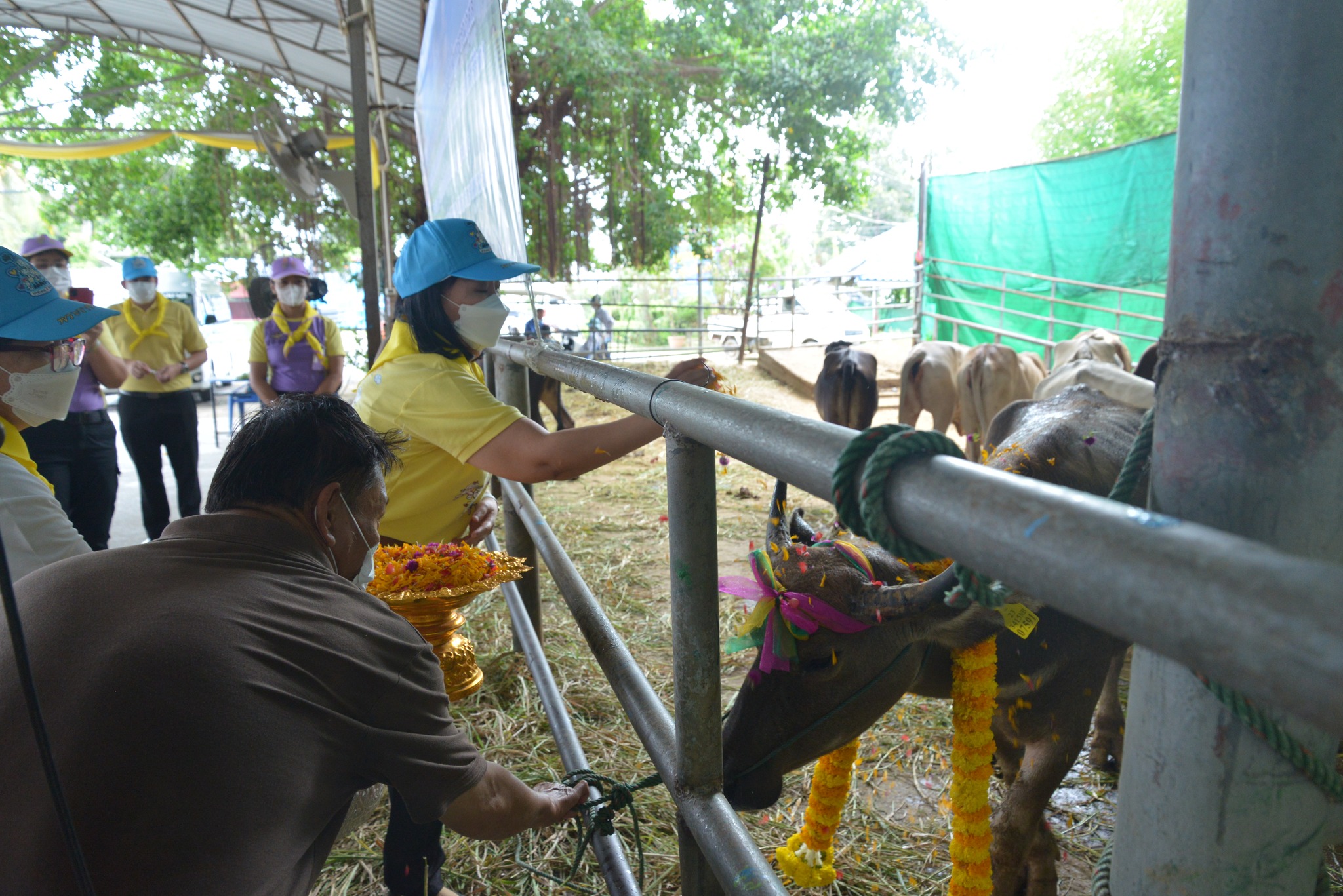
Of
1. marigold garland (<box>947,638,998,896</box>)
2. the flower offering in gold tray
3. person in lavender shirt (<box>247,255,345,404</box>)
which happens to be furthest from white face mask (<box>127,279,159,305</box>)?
marigold garland (<box>947,638,998,896</box>)

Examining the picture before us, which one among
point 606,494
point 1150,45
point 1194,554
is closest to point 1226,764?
point 1194,554

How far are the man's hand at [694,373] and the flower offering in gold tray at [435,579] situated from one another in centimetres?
82

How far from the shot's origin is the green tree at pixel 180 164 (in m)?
12.6

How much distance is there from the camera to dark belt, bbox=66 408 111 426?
3.89 meters

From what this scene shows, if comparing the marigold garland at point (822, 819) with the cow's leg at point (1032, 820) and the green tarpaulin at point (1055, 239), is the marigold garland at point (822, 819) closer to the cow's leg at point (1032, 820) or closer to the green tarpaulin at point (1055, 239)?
the cow's leg at point (1032, 820)

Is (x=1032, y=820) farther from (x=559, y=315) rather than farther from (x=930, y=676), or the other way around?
(x=559, y=315)

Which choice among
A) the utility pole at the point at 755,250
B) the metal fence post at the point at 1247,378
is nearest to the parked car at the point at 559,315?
the utility pole at the point at 755,250

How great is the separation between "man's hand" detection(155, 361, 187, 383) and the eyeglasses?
2871mm

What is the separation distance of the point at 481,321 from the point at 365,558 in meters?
1.01

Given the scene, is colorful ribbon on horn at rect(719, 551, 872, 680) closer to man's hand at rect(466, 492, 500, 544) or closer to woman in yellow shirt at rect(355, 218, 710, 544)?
woman in yellow shirt at rect(355, 218, 710, 544)

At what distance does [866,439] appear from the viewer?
751mm

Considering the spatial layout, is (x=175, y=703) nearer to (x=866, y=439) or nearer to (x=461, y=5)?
(x=866, y=439)

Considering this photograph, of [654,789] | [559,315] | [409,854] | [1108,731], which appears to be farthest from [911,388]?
[559,315]

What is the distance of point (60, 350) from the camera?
221cm
